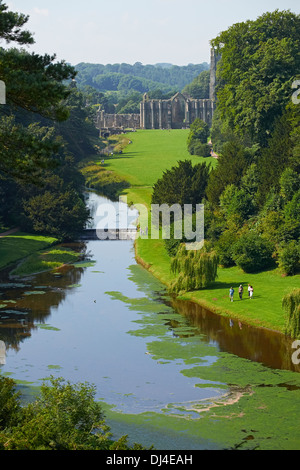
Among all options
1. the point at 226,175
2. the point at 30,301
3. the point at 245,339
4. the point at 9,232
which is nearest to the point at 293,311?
the point at 245,339

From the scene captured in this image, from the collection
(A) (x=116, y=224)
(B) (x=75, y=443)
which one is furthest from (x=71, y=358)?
(A) (x=116, y=224)

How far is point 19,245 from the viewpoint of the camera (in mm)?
76375

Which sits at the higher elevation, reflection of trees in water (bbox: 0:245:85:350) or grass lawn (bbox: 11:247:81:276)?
grass lawn (bbox: 11:247:81:276)

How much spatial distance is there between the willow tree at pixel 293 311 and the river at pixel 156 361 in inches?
34.8

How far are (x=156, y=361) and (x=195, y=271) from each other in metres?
16.7

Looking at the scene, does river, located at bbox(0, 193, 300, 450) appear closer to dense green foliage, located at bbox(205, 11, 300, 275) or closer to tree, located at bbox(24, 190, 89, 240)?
dense green foliage, located at bbox(205, 11, 300, 275)

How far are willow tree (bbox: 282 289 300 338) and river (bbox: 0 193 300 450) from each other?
2.90 ft

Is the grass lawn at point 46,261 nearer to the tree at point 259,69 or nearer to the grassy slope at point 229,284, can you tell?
the grassy slope at point 229,284

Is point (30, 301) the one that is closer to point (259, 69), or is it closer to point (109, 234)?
point (109, 234)

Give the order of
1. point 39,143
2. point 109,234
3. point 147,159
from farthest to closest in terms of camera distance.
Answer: point 147,159
point 109,234
point 39,143

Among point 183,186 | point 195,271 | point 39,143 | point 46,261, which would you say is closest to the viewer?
point 39,143

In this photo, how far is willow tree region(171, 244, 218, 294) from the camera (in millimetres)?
56469

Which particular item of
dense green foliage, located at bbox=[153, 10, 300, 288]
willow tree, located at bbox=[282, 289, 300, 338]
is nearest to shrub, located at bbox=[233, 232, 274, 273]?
dense green foliage, located at bbox=[153, 10, 300, 288]
